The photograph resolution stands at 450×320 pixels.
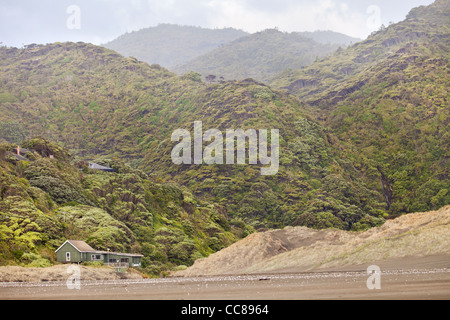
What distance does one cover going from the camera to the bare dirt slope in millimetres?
32594

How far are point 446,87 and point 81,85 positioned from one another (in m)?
141

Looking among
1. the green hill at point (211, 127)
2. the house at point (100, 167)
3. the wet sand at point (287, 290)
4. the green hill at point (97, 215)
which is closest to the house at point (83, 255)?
the green hill at point (97, 215)

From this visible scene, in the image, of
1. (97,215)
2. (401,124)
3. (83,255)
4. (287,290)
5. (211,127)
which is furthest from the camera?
(211,127)

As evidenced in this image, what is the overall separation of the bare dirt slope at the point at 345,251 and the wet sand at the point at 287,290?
Answer: 10.1 ft

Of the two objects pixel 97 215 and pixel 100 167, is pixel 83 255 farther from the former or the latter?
pixel 100 167

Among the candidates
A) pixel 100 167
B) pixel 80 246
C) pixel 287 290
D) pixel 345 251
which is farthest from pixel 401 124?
pixel 287 290

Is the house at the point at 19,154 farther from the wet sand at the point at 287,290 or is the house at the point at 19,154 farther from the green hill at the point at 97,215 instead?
the wet sand at the point at 287,290

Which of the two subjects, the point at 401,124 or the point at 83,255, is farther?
the point at 401,124

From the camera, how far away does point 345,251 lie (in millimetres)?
38375

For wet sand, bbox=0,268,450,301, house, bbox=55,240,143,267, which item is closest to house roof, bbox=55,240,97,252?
house, bbox=55,240,143,267

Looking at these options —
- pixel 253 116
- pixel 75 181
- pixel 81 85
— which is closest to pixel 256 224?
pixel 75 181

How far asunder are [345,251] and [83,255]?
25910mm

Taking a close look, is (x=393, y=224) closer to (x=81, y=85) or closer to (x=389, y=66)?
(x=389, y=66)

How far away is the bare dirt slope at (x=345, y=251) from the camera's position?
32.6 metres
